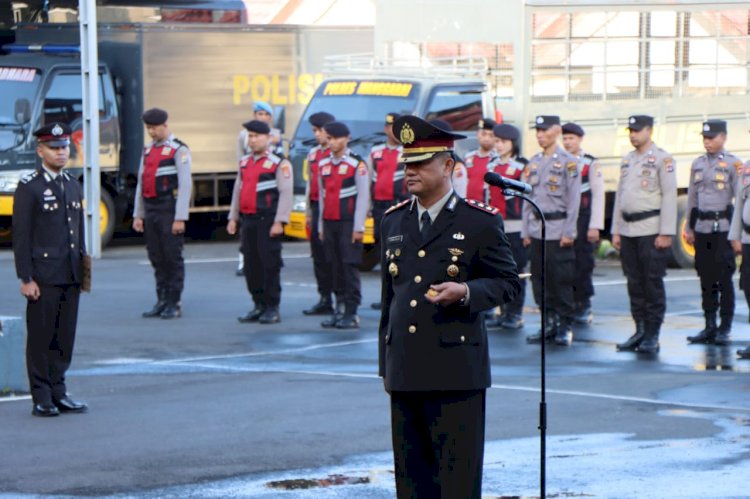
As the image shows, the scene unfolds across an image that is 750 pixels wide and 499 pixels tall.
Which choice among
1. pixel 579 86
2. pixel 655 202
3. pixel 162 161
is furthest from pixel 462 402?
pixel 579 86

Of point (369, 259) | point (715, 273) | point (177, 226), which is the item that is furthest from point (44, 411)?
point (369, 259)

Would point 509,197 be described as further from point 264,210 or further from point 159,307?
point 159,307

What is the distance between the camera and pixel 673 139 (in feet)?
64.5

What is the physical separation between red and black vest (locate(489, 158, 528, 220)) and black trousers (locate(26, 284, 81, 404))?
215 inches

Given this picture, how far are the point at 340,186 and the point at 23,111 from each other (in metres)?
7.89

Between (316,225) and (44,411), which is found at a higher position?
(316,225)

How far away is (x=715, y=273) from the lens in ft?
45.7

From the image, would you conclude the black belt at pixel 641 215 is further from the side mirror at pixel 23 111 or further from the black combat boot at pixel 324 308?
Result: the side mirror at pixel 23 111

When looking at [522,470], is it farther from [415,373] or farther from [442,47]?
[442,47]

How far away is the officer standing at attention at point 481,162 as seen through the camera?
50.0 feet

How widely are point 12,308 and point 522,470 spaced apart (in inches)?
329

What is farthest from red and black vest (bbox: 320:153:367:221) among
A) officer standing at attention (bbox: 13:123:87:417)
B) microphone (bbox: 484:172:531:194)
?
Result: microphone (bbox: 484:172:531:194)

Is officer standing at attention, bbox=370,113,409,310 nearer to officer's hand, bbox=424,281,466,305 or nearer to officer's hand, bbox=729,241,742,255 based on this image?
officer's hand, bbox=729,241,742,255

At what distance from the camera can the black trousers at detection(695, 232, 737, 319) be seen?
1379 centimetres
